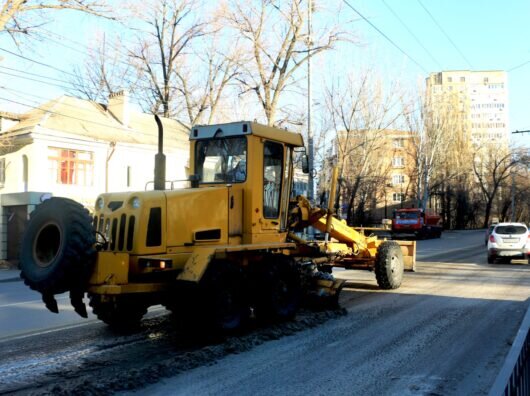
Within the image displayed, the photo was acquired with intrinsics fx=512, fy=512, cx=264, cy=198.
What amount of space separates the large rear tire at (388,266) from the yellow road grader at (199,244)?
275 centimetres

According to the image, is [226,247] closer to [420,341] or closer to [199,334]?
[199,334]

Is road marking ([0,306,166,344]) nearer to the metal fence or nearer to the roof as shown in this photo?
the metal fence

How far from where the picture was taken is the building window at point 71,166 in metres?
25.0

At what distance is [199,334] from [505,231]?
51.9ft

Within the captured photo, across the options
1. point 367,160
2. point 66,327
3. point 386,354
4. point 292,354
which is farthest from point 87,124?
point 386,354

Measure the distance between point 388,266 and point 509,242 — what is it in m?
9.41

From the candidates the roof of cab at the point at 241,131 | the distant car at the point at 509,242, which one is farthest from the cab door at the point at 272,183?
the distant car at the point at 509,242

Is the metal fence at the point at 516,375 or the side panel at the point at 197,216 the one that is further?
the side panel at the point at 197,216

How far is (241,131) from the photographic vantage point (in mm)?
7992

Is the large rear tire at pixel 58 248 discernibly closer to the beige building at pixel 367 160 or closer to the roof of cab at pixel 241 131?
the roof of cab at pixel 241 131

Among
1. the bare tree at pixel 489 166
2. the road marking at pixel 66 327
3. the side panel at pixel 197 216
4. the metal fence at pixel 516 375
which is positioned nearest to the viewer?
the metal fence at pixel 516 375

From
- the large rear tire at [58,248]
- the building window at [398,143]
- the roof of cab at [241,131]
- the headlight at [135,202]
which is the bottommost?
the large rear tire at [58,248]

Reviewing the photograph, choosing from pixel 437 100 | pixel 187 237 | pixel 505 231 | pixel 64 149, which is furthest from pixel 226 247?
pixel 437 100

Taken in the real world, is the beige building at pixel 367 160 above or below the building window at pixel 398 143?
below
